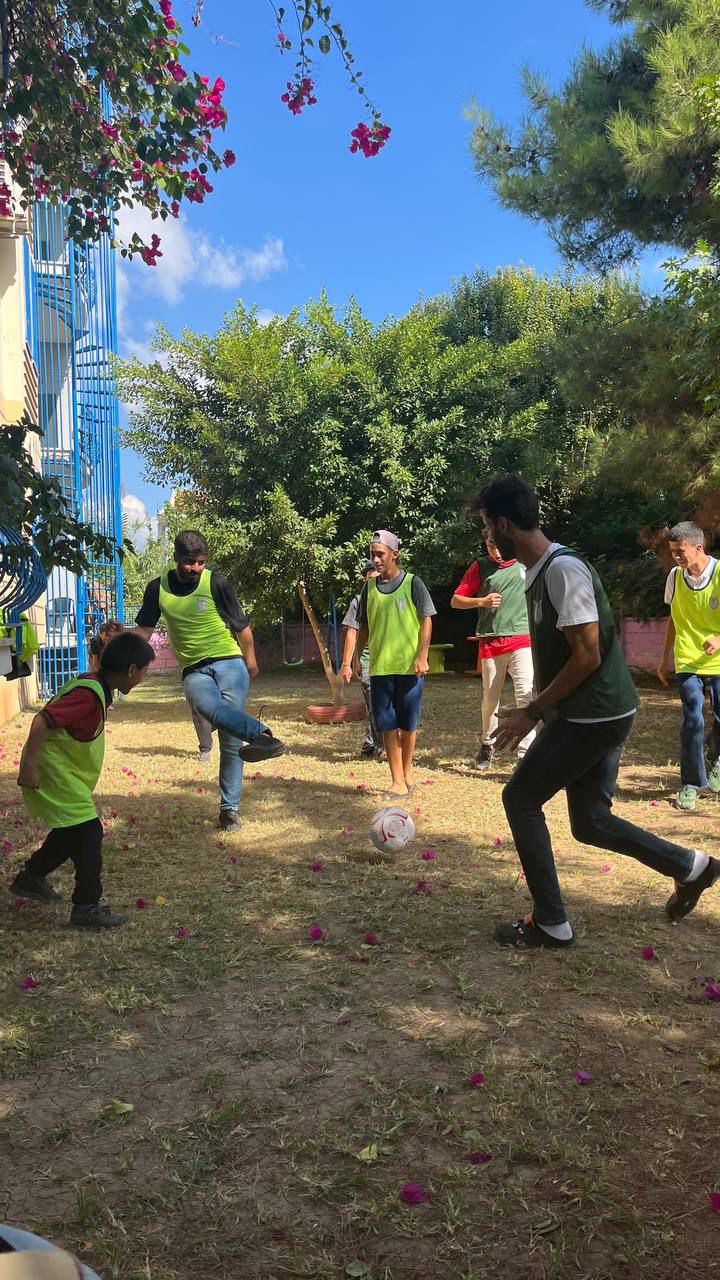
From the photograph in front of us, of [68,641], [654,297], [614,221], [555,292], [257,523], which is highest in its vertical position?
[555,292]

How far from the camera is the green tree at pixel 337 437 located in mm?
18203

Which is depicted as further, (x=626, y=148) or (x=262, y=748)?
(x=626, y=148)

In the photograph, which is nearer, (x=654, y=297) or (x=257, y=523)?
(x=654, y=297)

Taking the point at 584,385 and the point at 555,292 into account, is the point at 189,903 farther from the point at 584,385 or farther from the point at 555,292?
the point at 555,292

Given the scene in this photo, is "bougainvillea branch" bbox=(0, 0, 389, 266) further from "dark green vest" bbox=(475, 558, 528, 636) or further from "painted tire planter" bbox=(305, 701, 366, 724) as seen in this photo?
"painted tire planter" bbox=(305, 701, 366, 724)

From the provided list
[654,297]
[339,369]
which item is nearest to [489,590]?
[654,297]

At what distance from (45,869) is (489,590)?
189 inches

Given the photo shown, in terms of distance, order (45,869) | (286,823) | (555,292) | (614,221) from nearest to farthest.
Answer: (45,869), (286,823), (614,221), (555,292)

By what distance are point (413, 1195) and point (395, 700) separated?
4.95 m

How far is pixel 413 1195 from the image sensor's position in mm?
2320

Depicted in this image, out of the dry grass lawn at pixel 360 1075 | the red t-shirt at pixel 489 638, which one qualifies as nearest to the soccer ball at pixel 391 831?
the dry grass lawn at pixel 360 1075

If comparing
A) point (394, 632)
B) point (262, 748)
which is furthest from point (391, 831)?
point (394, 632)

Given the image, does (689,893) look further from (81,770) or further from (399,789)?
(399,789)

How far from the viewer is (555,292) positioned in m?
22.8
